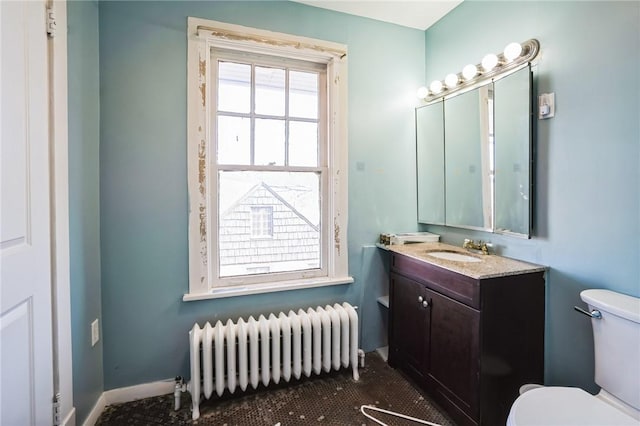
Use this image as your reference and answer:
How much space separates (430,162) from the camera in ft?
7.06

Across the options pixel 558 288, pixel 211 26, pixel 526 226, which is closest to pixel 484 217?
pixel 526 226

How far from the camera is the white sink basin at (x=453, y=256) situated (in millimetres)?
1671

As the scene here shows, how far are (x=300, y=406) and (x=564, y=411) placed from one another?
1.20 metres

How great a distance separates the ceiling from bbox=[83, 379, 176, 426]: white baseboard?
252cm

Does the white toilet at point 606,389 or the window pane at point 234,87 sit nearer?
the white toilet at point 606,389

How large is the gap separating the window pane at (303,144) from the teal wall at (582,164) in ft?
4.17

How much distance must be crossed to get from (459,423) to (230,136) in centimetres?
202

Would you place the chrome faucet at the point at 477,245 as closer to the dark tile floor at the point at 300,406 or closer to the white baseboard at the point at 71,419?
the dark tile floor at the point at 300,406

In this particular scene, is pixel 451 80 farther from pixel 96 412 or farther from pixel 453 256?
pixel 96 412

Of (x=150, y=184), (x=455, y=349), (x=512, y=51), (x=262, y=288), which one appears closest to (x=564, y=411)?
(x=455, y=349)

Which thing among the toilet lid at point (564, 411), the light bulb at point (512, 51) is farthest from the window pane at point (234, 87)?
the toilet lid at point (564, 411)

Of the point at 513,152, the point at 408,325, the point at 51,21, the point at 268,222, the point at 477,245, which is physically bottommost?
the point at 408,325

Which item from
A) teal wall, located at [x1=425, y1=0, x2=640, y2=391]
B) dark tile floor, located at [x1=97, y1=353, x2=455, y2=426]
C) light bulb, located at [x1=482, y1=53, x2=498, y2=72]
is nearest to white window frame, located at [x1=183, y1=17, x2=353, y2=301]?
dark tile floor, located at [x1=97, y1=353, x2=455, y2=426]

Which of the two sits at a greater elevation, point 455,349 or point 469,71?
point 469,71
